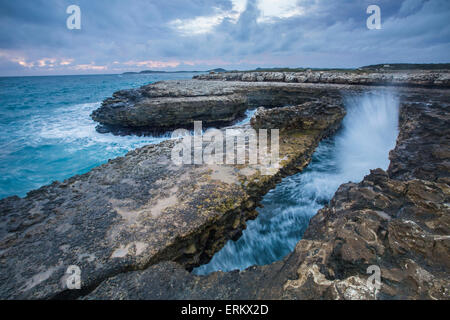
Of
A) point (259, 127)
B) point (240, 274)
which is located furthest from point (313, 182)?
point (240, 274)

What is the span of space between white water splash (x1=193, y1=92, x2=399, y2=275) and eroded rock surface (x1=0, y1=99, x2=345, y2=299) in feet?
1.23

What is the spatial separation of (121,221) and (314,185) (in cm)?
423

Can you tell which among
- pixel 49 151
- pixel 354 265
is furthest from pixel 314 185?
pixel 49 151

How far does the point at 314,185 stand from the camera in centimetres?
480

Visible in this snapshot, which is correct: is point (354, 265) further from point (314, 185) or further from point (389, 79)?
point (389, 79)

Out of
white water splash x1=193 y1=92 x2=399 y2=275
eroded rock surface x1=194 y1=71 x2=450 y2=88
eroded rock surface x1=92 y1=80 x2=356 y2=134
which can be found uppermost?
eroded rock surface x1=194 y1=71 x2=450 y2=88

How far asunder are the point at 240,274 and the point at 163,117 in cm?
1012

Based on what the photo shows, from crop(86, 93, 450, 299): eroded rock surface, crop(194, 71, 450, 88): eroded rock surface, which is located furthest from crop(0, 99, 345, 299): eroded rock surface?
crop(194, 71, 450, 88): eroded rock surface

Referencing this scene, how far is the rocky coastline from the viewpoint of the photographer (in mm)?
1544

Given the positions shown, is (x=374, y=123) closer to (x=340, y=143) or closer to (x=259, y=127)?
(x=340, y=143)

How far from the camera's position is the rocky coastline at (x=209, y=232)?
5.07 ft

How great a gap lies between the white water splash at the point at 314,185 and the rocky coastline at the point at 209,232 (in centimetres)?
42

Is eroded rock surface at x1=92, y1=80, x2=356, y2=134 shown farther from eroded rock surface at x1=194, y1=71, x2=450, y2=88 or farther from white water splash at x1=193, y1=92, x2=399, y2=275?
eroded rock surface at x1=194, y1=71, x2=450, y2=88

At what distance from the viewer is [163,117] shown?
10688mm
